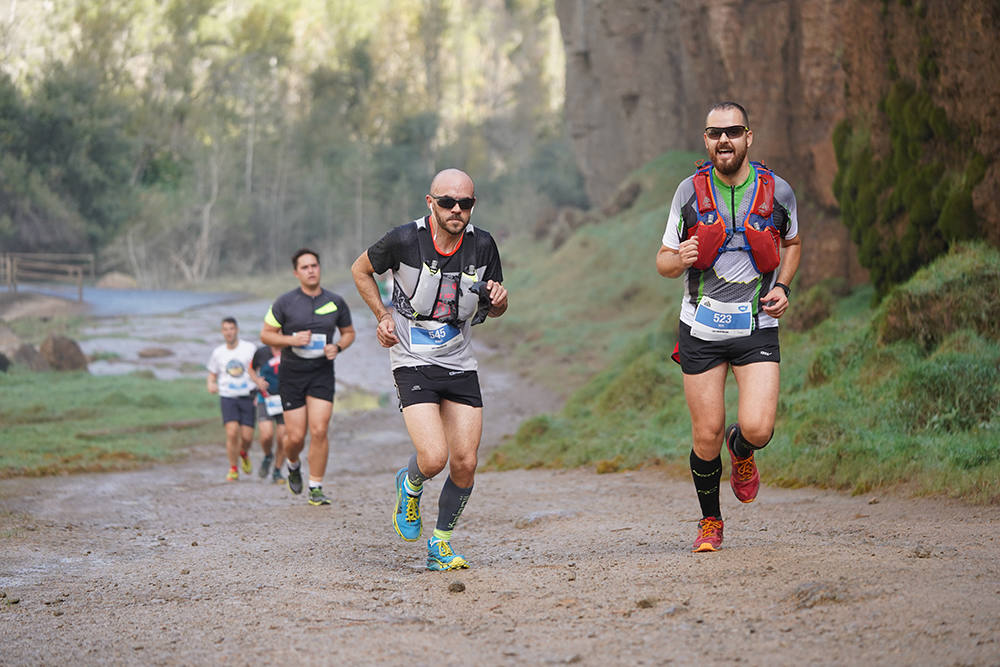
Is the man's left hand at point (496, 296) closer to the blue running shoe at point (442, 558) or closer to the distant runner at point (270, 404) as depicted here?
the blue running shoe at point (442, 558)

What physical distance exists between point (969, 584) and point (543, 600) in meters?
1.90

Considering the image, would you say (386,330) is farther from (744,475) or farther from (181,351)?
(181,351)

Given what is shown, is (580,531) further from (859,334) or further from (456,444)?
(859,334)

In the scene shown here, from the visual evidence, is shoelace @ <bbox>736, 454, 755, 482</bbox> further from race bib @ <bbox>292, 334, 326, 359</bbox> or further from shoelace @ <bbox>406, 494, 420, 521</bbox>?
race bib @ <bbox>292, 334, 326, 359</bbox>

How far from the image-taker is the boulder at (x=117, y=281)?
1439 inches

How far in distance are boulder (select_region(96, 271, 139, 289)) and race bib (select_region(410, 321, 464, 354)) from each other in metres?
31.3

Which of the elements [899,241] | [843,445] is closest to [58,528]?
[843,445]

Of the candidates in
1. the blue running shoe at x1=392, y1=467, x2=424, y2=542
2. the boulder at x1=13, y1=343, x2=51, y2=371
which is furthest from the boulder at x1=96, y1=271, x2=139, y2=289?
the blue running shoe at x1=392, y1=467, x2=424, y2=542

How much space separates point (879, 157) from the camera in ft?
46.3

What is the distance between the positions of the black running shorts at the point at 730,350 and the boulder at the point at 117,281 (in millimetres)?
32130

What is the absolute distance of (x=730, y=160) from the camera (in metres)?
6.16

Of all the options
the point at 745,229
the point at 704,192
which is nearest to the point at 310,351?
the point at 704,192

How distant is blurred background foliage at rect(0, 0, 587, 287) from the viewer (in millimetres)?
37406

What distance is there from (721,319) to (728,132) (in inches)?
38.0
